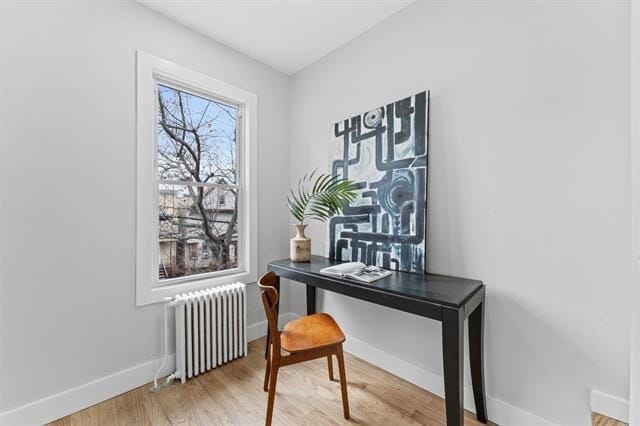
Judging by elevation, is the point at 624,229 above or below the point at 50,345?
above

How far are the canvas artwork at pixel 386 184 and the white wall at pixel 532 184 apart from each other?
117 mm

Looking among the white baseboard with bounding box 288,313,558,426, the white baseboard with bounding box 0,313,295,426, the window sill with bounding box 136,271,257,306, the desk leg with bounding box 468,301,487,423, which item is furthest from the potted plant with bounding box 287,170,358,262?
the white baseboard with bounding box 0,313,295,426

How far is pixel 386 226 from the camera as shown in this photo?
6.41 ft

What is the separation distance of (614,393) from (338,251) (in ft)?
5.40

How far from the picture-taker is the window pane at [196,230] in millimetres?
2158

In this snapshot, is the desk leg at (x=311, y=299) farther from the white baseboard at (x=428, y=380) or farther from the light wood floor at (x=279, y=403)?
the light wood floor at (x=279, y=403)

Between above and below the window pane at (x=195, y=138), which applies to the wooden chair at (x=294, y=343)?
below

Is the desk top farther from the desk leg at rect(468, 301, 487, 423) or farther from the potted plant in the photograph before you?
the potted plant

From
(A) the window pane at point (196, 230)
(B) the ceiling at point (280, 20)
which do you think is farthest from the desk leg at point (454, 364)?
(B) the ceiling at point (280, 20)

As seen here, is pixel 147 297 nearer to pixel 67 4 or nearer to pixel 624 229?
pixel 67 4

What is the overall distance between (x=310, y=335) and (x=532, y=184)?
4.81 ft

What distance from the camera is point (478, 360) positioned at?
1539mm

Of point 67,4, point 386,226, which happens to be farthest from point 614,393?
point 67,4

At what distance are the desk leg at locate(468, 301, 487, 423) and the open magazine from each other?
1.77 feet
